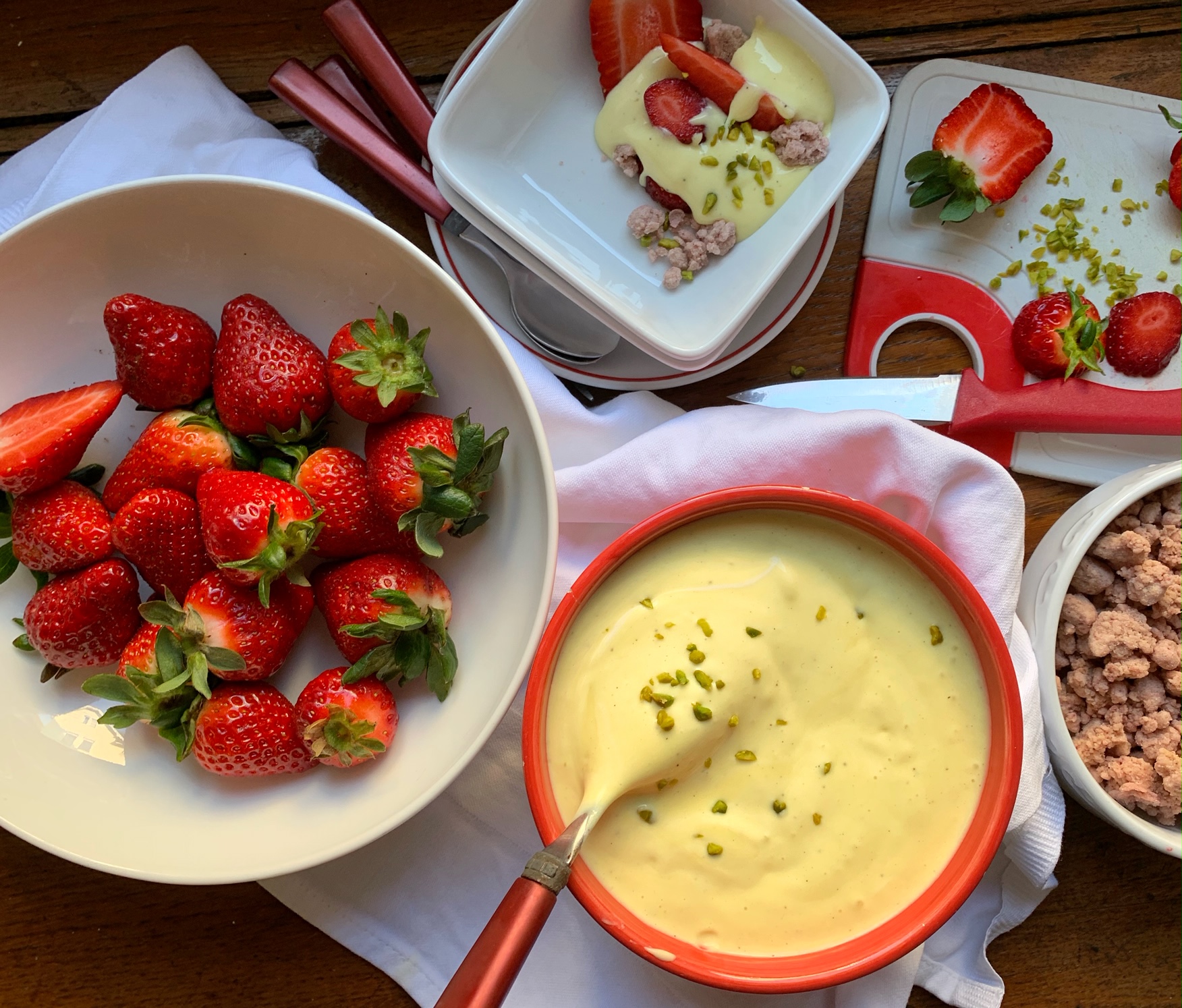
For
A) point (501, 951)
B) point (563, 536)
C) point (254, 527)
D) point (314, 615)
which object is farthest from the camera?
point (563, 536)

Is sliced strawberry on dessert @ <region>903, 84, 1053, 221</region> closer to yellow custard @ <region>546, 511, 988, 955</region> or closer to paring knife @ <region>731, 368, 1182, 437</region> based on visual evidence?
paring knife @ <region>731, 368, 1182, 437</region>

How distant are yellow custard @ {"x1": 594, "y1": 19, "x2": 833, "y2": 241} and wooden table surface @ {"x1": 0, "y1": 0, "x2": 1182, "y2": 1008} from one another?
0.10 metres

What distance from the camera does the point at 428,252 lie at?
4.24ft

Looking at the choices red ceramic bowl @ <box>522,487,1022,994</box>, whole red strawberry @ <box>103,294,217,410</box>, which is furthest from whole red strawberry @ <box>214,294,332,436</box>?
red ceramic bowl @ <box>522,487,1022,994</box>

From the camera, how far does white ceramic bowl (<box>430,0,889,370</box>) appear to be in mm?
1204

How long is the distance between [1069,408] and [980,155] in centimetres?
34

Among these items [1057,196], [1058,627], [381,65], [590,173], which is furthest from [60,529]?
[1057,196]

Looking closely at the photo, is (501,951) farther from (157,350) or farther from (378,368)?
(157,350)

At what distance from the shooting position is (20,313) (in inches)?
42.0

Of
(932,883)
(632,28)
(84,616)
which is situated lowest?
(932,883)

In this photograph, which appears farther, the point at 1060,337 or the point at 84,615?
the point at 1060,337

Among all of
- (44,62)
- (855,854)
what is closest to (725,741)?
(855,854)

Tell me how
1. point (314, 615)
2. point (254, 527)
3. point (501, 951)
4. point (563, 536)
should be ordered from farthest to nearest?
1. point (563, 536)
2. point (314, 615)
3. point (254, 527)
4. point (501, 951)

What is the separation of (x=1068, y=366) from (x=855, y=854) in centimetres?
68
